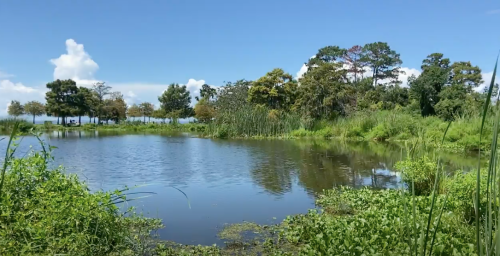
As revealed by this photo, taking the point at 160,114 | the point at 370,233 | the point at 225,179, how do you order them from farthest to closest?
1. the point at 160,114
2. the point at 225,179
3. the point at 370,233

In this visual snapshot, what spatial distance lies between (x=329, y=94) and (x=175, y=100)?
26.1 metres

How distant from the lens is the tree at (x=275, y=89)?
28719 millimetres

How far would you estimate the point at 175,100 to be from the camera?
47.7 m

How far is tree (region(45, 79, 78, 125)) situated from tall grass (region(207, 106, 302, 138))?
76.8ft

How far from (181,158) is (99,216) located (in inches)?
425

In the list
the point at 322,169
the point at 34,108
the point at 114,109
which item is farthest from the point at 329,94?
the point at 34,108

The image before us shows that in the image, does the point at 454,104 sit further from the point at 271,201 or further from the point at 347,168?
the point at 271,201

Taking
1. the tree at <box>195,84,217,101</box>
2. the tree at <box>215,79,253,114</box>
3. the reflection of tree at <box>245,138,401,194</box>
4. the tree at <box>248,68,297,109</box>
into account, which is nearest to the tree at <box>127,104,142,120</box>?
the tree at <box>195,84,217,101</box>

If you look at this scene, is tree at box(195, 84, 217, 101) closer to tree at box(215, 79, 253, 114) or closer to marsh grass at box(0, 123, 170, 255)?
tree at box(215, 79, 253, 114)

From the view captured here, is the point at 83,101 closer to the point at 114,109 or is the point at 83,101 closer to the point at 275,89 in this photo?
the point at 114,109

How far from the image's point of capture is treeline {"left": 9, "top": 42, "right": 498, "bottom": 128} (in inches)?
1024

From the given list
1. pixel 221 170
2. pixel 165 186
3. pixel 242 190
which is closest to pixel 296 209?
Result: pixel 242 190

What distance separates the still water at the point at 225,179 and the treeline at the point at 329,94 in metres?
8.10

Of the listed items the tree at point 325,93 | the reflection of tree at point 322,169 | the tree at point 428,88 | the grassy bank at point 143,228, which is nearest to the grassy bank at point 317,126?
the tree at point 325,93
